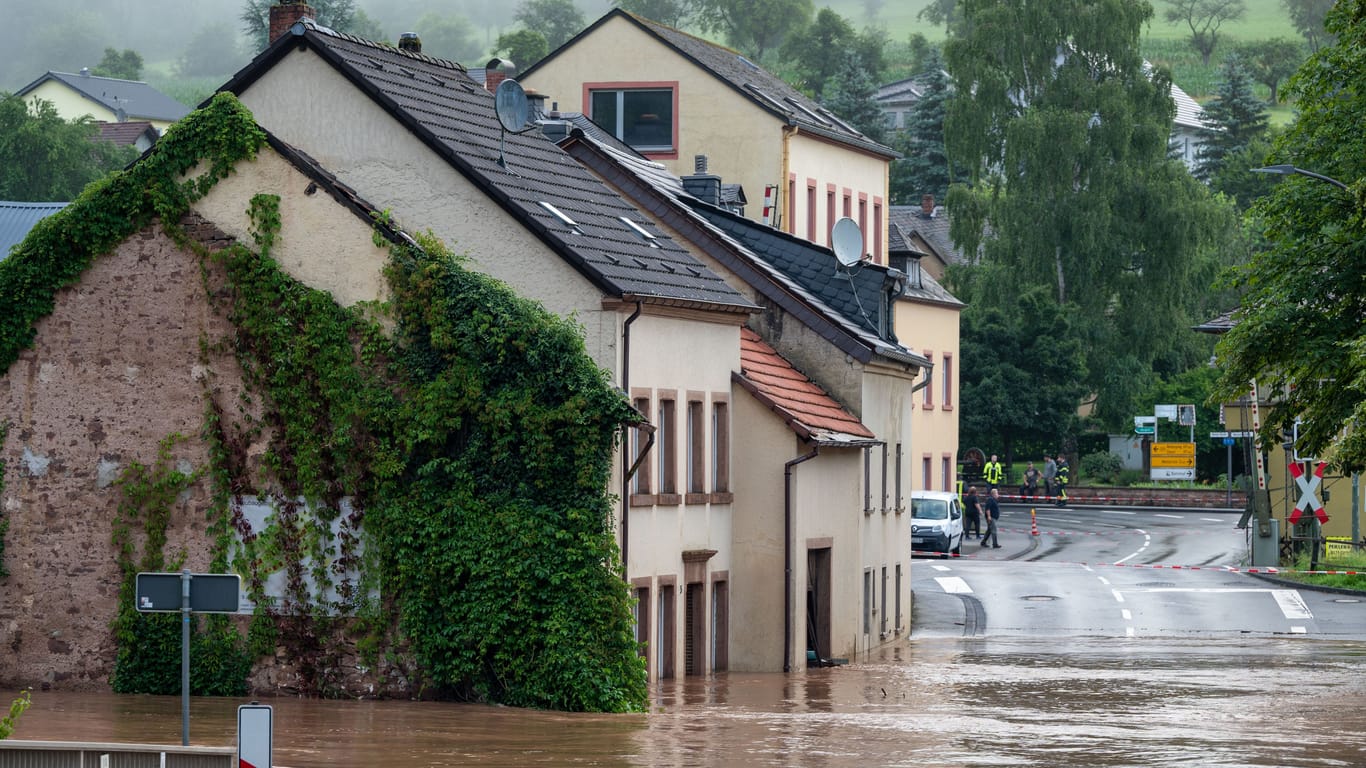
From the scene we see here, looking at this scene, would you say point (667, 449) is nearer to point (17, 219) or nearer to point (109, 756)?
point (109, 756)

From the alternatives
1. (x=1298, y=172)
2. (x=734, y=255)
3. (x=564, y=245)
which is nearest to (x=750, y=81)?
(x=734, y=255)

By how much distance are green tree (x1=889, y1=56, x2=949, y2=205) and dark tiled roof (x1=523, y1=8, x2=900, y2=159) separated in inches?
1885

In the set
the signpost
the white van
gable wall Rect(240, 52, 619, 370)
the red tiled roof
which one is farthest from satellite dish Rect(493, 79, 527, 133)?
the white van

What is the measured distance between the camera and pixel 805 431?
108ft

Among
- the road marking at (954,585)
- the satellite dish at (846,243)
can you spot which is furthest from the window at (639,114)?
the satellite dish at (846,243)

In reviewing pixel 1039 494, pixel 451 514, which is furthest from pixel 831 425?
Answer: pixel 1039 494

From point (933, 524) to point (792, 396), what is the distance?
24.3m

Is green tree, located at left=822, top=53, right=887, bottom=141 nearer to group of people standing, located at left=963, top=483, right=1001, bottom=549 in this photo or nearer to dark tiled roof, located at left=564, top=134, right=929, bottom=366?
group of people standing, located at left=963, top=483, right=1001, bottom=549

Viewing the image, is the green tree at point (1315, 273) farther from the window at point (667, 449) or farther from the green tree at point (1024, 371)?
the green tree at point (1024, 371)

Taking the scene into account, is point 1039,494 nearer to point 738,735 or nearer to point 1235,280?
point 1235,280

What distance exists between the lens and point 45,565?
2712cm

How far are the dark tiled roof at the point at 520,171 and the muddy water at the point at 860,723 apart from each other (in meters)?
5.42

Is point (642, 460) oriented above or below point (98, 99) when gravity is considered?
below

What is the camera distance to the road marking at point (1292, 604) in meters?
44.2
